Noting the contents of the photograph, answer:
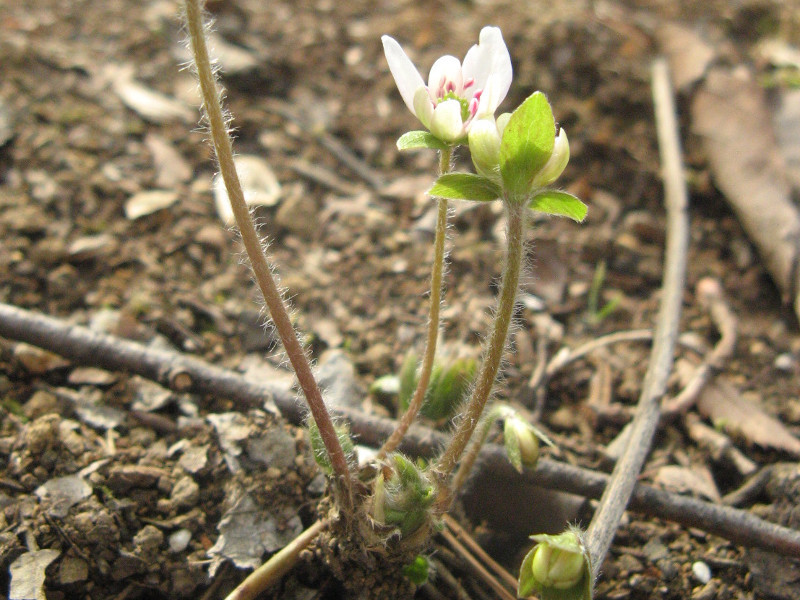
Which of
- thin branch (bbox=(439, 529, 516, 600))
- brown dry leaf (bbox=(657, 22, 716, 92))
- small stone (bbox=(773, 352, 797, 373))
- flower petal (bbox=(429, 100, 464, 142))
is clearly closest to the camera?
flower petal (bbox=(429, 100, 464, 142))

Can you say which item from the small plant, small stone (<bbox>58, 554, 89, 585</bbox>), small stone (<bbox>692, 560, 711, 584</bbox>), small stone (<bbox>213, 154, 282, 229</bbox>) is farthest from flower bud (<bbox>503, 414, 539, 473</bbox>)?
small stone (<bbox>213, 154, 282, 229</bbox>)

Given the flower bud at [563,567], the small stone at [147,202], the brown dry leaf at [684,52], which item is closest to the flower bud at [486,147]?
the flower bud at [563,567]

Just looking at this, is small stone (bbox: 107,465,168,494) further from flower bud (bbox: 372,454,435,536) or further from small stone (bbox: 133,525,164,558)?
flower bud (bbox: 372,454,435,536)

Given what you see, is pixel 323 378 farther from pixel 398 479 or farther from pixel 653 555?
pixel 653 555

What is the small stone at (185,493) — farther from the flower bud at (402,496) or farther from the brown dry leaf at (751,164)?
the brown dry leaf at (751,164)

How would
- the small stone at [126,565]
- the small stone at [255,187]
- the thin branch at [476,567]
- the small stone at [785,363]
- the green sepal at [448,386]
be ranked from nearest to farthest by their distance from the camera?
the small stone at [126,565], the thin branch at [476,567], the green sepal at [448,386], the small stone at [785,363], the small stone at [255,187]

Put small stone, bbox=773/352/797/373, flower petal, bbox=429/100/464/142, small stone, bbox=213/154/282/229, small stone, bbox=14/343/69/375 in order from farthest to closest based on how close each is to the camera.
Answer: small stone, bbox=213/154/282/229 < small stone, bbox=773/352/797/373 < small stone, bbox=14/343/69/375 < flower petal, bbox=429/100/464/142
